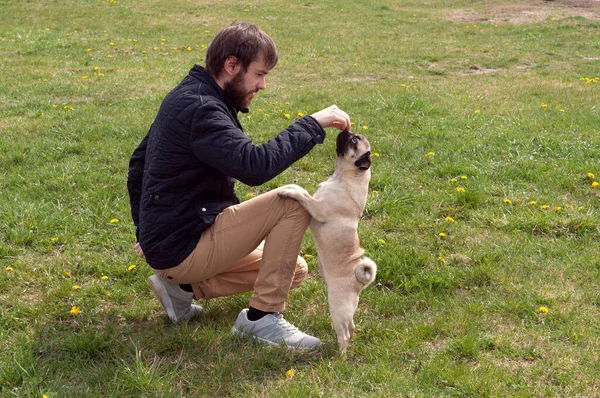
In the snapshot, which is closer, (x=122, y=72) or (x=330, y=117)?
(x=330, y=117)

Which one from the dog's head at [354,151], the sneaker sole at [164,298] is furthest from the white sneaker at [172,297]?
the dog's head at [354,151]

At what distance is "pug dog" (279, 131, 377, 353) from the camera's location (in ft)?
10.5

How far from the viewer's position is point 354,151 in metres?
3.28

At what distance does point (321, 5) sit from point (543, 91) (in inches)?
397

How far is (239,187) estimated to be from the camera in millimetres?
5523

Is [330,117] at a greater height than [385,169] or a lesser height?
greater

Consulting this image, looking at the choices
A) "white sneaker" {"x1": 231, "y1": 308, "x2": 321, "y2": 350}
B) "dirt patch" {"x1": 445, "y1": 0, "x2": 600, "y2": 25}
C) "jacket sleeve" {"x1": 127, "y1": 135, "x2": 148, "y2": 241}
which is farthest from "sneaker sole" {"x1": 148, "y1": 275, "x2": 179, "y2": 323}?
Result: "dirt patch" {"x1": 445, "y1": 0, "x2": 600, "y2": 25}

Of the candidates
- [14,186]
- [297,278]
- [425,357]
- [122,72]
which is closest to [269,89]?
[122,72]

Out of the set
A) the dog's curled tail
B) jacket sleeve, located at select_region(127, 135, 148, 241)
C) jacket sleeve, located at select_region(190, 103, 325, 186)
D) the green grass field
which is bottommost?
the green grass field

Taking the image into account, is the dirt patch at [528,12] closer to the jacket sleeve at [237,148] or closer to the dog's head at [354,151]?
the dog's head at [354,151]

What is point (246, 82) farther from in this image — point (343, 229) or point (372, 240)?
point (372, 240)

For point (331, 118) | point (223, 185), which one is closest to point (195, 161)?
point (223, 185)

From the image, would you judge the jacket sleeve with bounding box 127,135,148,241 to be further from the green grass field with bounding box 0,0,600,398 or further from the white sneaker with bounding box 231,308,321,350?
the white sneaker with bounding box 231,308,321,350

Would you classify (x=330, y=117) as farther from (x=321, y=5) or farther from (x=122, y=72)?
(x=321, y=5)
